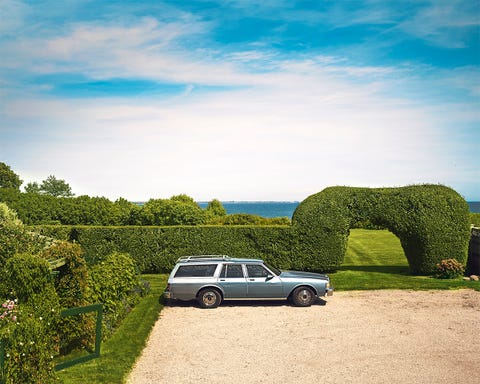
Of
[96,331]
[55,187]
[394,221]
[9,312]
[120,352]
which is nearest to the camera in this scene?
[9,312]

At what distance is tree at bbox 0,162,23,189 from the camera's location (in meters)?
69.8

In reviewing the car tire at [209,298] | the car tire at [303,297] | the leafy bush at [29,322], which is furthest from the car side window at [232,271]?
the leafy bush at [29,322]

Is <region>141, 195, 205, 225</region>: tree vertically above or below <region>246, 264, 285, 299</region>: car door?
above

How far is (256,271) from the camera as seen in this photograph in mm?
15680

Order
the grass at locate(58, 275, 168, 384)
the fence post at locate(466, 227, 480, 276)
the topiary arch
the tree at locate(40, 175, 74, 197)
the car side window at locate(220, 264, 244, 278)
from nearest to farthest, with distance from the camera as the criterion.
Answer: the grass at locate(58, 275, 168, 384)
the car side window at locate(220, 264, 244, 278)
the topiary arch
the fence post at locate(466, 227, 480, 276)
the tree at locate(40, 175, 74, 197)

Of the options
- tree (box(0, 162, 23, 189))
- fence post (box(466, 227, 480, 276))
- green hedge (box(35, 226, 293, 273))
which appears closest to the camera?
fence post (box(466, 227, 480, 276))

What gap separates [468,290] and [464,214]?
380 centimetres

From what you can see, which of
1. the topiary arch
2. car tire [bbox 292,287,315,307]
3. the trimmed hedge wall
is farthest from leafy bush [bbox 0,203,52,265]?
the topiary arch

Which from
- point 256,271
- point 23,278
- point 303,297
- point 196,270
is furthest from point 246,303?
point 23,278

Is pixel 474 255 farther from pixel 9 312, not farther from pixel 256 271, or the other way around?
pixel 9 312

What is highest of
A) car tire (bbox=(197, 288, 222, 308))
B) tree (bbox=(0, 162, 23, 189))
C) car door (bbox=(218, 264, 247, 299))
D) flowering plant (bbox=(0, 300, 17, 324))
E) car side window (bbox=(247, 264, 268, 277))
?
tree (bbox=(0, 162, 23, 189))

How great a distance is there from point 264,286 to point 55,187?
261 ft

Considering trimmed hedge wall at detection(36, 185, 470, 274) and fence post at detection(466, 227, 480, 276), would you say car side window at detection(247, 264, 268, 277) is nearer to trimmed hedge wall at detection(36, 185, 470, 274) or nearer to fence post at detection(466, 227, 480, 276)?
trimmed hedge wall at detection(36, 185, 470, 274)

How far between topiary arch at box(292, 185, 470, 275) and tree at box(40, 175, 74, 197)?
73740mm
